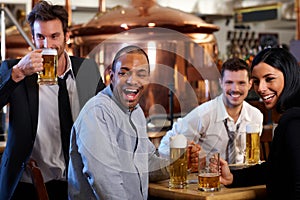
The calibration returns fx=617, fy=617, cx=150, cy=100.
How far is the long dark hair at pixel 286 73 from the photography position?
2.45 m

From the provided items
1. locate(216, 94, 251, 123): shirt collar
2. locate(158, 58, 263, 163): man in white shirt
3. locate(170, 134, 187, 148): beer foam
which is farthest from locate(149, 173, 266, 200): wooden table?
locate(216, 94, 251, 123): shirt collar

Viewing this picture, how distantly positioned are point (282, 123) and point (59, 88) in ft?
3.71

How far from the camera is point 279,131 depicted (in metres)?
2.36

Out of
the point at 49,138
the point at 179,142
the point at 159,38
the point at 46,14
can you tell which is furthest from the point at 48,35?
the point at 159,38

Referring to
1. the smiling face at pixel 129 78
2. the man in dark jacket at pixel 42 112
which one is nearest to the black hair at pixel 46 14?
the man in dark jacket at pixel 42 112

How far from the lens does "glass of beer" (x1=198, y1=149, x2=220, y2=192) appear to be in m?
2.51

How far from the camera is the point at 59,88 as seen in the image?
2959 millimetres

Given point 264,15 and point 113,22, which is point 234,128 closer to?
point 113,22

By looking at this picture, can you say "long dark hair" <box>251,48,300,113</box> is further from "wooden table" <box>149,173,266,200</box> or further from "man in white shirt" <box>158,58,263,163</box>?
"man in white shirt" <box>158,58,263,163</box>

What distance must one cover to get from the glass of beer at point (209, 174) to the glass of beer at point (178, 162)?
0.25ft

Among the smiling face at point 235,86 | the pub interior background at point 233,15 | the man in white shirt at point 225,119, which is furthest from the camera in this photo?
the pub interior background at point 233,15

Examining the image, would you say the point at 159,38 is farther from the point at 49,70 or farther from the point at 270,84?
the point at 270,84

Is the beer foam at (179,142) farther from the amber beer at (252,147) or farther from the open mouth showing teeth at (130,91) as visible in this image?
the amber beer at (252,147)

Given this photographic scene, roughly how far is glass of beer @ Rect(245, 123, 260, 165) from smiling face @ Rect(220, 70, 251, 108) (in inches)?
18.9
